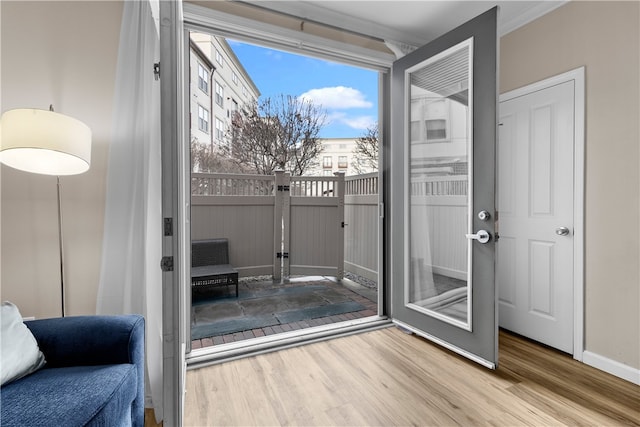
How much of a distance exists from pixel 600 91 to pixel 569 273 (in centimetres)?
123

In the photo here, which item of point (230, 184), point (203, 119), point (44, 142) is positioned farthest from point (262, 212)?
point (44, 142)

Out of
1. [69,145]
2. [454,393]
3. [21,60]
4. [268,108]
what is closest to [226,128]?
[268,108]

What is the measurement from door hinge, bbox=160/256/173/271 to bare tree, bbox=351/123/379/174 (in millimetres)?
3915

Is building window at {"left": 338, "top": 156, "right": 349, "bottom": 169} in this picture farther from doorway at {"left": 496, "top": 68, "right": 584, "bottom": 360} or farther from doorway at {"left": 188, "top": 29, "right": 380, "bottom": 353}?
doorway at {"left": 496, "top": 68, "right": 584, "bottom": 360}

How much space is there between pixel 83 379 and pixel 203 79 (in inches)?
192

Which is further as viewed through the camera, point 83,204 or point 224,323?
point 224,323

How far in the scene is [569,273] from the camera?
220 centimetres

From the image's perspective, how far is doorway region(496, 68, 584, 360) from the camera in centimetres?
214

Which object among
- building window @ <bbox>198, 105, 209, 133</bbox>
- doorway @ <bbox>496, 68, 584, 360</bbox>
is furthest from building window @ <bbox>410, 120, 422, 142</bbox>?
building window @ <bbox>198, 105, 209, 133</bbox>

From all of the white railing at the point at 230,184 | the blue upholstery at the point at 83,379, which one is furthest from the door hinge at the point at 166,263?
the white railing at the point at 230,184

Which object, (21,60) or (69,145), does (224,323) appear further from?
(21,60)

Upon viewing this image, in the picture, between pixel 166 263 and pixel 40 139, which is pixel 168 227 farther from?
pixel 40 139

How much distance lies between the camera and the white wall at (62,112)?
1520 mm

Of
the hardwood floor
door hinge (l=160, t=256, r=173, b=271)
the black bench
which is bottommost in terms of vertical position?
the hardwood floor
